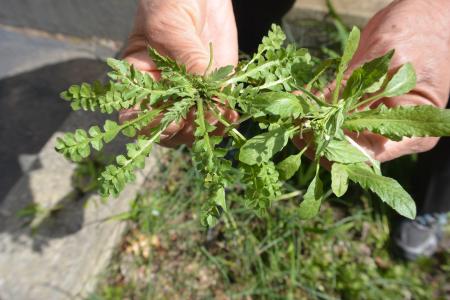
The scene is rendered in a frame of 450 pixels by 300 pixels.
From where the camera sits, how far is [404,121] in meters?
1.10

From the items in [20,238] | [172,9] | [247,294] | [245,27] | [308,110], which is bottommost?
[247,294]

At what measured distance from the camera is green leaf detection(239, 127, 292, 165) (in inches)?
40.4

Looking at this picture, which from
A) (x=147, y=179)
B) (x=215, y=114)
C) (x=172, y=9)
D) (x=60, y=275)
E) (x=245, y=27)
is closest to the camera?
(x=215, y=114)

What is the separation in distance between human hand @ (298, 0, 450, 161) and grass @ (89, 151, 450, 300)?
0.83 metres

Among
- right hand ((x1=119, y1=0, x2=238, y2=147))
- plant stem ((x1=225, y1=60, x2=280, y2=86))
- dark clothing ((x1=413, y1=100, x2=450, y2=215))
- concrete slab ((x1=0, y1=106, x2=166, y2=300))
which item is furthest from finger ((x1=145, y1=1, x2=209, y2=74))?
dark clothing ((x1=413, y1=100, x2=450, y2=215))

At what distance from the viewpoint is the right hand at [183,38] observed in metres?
1.28

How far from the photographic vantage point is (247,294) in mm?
2150

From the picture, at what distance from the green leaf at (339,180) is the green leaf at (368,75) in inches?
7.3

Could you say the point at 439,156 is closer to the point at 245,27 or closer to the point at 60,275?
the point at 245,27

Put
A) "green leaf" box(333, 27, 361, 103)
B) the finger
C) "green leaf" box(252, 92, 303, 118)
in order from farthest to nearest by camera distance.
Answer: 1. the finger
2. "green leaf" box(333, 27, 361, 103)
3. "green leaf" box(252, 92, 303, 118)

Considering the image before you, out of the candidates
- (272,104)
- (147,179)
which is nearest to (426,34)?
(272,104)

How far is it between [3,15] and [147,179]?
217 centimetres

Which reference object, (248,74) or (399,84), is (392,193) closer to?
(399,84)

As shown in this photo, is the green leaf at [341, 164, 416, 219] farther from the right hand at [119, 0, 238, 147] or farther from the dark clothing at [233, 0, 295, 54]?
the dark clothing at [233, 0, 295, 54]
